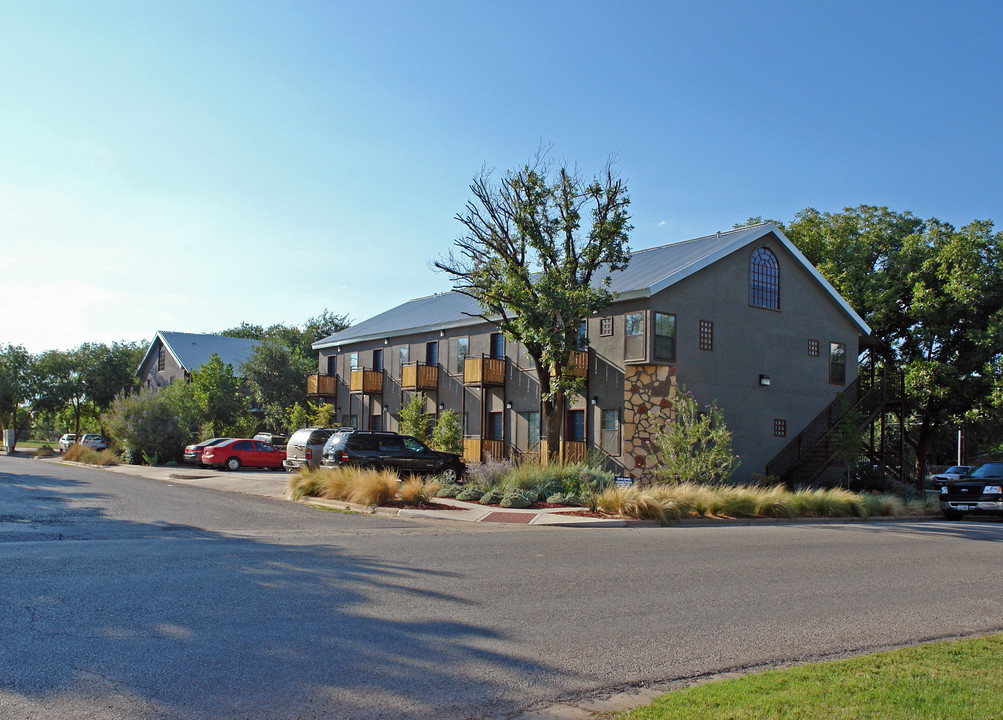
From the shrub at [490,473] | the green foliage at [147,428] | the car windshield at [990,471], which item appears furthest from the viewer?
the green foliage at [147,428]

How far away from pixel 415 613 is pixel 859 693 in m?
3.72

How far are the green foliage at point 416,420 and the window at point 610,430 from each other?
8.52m

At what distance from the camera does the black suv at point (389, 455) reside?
2309 centimetres

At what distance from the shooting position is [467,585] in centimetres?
880

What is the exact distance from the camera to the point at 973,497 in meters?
22.5

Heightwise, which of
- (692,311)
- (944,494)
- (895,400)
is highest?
(692,311)

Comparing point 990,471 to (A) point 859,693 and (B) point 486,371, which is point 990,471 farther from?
(A) point 859,693

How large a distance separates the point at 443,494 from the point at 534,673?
1497 centimetres

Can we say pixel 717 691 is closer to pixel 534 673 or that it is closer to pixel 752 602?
pixel 534 673

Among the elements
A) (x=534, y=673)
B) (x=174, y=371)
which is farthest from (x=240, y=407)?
(x=534, y=673)

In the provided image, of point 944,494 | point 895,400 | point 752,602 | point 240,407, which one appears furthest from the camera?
point 240,407

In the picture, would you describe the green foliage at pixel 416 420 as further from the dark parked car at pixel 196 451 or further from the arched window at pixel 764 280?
the arched window at pixel 764 280

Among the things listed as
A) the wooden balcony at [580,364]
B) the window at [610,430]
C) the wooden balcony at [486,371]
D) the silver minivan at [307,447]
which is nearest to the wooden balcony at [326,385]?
the silver minivan at [307,447]

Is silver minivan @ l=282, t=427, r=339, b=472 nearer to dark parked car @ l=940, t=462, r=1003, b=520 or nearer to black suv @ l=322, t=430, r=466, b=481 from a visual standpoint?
black suv @ l=322, t=430, r=466, b=481
